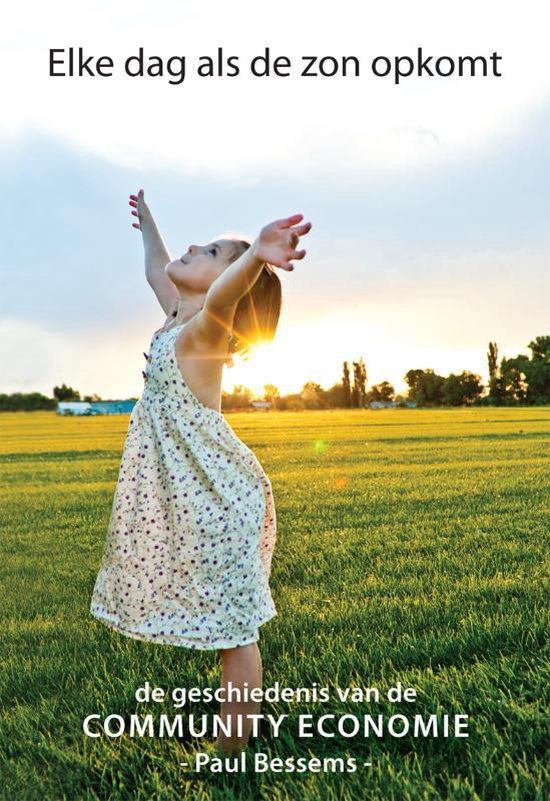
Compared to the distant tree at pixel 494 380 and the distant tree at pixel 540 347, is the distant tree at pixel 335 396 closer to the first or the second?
the distant tree at pixel 494 380

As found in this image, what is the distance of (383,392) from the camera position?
9962 cm

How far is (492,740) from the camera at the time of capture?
2.78 meters

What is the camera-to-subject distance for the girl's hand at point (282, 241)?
2.25 metres

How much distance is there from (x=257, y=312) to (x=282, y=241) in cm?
76

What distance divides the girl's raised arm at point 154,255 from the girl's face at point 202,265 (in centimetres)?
54

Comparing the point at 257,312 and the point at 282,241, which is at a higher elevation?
the point at 282,241

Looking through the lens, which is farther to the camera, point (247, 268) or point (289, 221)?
point (247, 268)

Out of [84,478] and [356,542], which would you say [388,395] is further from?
[356,542]

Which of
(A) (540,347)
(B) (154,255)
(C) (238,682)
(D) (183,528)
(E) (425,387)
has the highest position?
(A) (540,347)

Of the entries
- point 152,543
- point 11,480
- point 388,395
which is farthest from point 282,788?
point 388,395

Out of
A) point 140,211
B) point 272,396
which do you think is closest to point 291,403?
point 272,396

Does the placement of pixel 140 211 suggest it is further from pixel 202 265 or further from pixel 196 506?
pixel 196 506

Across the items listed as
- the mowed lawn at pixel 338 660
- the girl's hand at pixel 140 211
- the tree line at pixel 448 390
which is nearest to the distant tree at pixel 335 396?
the tree line at pixel 448 390

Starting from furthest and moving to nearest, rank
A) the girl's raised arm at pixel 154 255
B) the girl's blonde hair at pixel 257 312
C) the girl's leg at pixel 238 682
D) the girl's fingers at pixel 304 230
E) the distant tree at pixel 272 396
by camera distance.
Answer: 1. the distant tree at pixel 272 396
2. the girl's raised arm at pixel 154 255
3. the girl's blonde hair at pixel 257 312
4. the girl's leg at pixel 238 682
5. the girl's fingers at pixel 304 230
